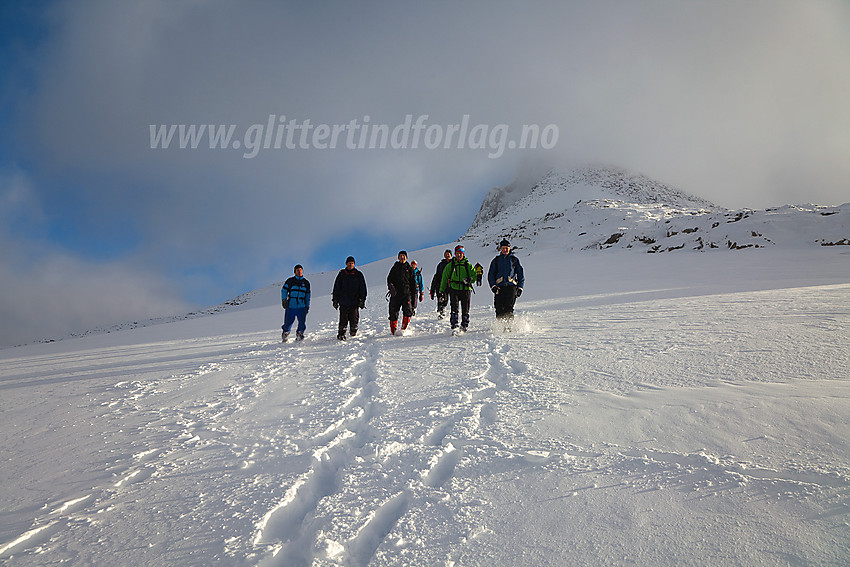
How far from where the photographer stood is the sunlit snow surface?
7.71ft

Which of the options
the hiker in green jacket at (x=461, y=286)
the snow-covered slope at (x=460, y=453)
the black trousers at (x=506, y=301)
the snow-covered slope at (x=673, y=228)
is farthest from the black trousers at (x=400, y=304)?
the snow-covered slope at (x=673, y=228)

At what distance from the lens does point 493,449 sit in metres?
3.37

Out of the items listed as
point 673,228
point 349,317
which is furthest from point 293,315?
point 673,228

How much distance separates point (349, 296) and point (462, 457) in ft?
22.6

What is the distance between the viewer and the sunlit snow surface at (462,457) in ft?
7.71

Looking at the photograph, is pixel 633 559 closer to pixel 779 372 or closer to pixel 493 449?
pixel 493 449

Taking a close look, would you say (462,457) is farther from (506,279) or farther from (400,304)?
(400,304)

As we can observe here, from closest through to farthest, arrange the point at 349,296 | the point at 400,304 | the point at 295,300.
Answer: the point at 295,300, the point at 349,296, the point at 400,304

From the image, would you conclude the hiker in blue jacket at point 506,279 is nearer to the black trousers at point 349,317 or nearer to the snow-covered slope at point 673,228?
the black trousers at point 349,317

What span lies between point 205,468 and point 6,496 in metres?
1.51

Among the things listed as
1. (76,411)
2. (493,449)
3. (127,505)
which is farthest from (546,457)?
(76,411)

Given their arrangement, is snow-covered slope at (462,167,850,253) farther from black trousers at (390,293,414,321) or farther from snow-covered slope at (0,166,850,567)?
black trousers at (390,293,414,321)

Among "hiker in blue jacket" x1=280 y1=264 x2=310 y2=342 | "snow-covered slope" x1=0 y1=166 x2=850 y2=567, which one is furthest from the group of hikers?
"snow-covered slope" x1=0 y1=166 x2=850 y2=567

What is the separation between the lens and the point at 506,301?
29.7 ft
